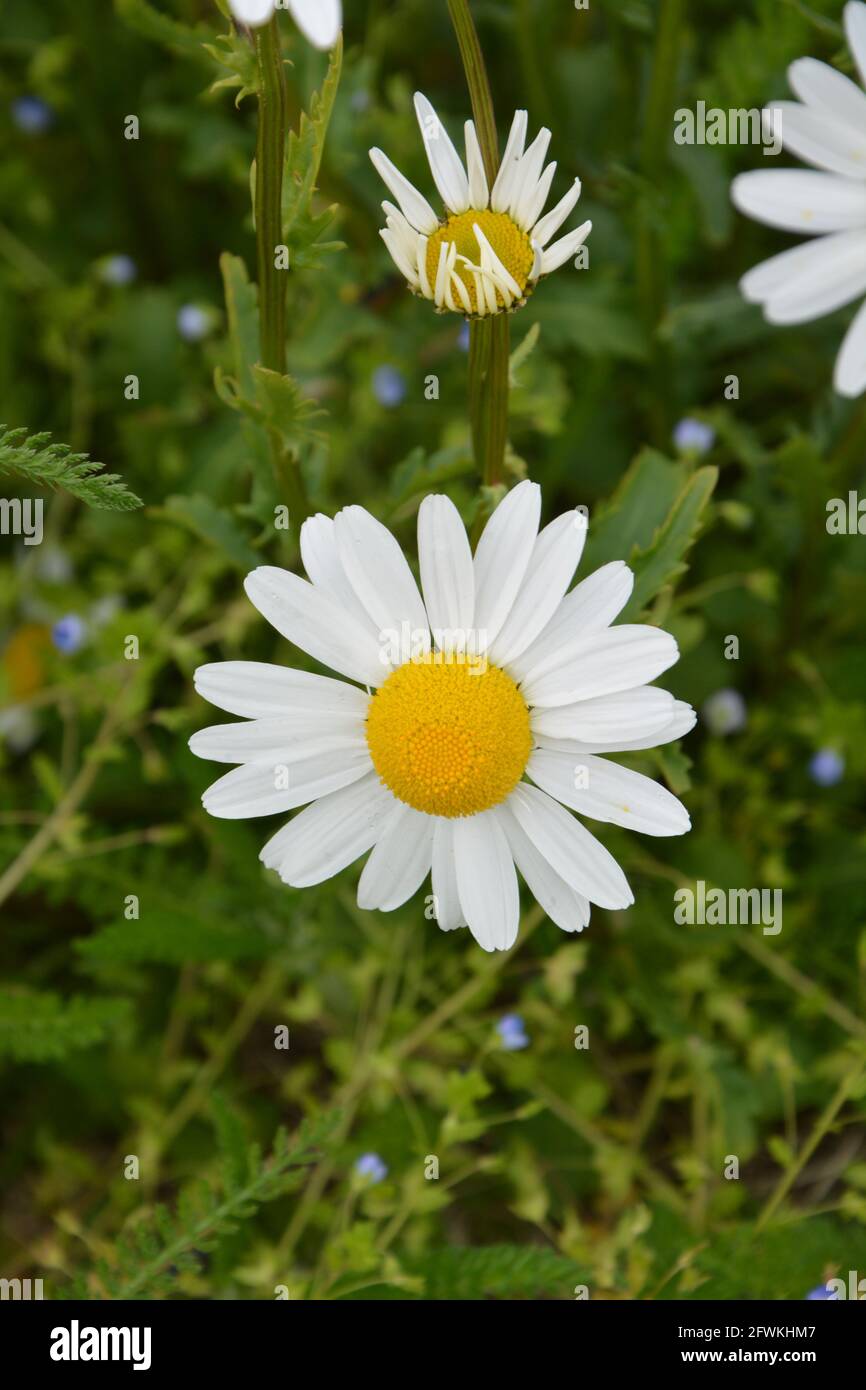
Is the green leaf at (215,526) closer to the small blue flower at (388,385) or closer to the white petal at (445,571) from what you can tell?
the white petal at (445,571)

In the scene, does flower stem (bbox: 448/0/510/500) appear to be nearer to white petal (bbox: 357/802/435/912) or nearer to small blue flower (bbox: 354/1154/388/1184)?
white petal (bbox: 357/802/435/912)

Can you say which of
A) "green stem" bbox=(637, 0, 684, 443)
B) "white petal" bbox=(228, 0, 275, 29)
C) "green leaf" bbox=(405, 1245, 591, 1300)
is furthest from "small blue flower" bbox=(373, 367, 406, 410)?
"green leaf" bbox=(405, 1245, 591, 1300)

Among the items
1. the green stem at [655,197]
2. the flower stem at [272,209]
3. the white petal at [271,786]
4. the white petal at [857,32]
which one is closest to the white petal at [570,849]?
the white petal at [271,786]

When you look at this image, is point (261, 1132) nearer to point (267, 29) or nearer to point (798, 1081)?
point (798, 1081)

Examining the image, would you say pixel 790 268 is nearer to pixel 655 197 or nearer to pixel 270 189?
pixel 270 189
